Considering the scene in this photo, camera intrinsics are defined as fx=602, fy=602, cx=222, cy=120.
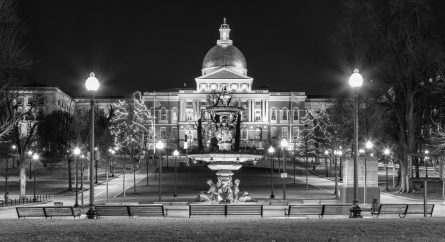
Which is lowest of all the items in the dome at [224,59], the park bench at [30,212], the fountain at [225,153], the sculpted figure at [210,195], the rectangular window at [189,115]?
the park bench at [30,212]

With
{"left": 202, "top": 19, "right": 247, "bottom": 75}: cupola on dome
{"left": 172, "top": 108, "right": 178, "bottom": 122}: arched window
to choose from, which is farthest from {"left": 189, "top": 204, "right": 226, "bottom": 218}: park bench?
{"left": 172, "top": 108, "right": 178, "bottom": 122}: arched window

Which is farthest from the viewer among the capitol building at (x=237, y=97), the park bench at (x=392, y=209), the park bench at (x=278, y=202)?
the capitol building at (x=237, y=97)

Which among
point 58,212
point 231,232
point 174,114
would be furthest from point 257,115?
point 231,232

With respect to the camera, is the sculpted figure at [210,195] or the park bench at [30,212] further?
the sculpted figure at [210,195]

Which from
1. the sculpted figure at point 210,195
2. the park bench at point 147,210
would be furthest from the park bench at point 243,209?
the sculpted figure at point 210,195

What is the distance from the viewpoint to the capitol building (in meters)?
148

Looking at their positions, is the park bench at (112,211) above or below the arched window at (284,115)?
below

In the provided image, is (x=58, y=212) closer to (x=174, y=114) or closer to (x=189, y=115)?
(x=189, y=115)

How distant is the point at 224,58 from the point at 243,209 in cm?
13297

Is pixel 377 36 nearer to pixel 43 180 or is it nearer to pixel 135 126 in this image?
pixel 43 180

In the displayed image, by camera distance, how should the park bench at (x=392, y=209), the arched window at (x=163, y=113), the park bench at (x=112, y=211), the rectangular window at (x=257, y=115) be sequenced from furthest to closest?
the arched window at (x=163, y=113) < the rectangular window at (x=257, y=115) < the park bench at (x=392, y=209) < the park bench at (x=112, y=211)

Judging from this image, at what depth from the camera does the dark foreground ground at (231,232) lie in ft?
52.1

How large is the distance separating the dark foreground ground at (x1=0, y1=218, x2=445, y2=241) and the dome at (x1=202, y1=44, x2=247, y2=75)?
13624 cm

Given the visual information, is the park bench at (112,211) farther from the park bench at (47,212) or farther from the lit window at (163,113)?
the lit window at (163,113)
